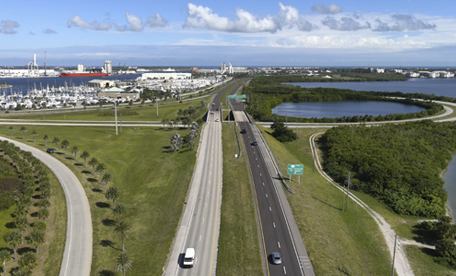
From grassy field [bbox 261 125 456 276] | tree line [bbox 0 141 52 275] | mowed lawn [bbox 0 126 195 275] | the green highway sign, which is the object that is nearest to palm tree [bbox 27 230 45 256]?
tree line [bbox 0 141 52 275]

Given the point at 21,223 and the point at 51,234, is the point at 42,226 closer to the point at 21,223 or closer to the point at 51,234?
the point at 51,234

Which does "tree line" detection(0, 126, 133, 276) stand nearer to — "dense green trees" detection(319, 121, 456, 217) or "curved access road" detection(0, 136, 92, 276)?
"curved access road" detection(0, 136, 92, 276)

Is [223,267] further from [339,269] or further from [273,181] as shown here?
[273,181]

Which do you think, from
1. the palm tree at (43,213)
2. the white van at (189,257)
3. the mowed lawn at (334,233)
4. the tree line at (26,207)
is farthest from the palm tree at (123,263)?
the mowed lawn at (334,233)

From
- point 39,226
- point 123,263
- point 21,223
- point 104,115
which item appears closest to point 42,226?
point 39,226

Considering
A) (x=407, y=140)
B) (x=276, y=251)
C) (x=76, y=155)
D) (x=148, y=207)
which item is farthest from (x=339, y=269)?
(x=407, y=140)

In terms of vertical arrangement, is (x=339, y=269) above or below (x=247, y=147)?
below
